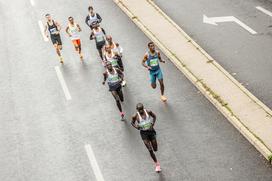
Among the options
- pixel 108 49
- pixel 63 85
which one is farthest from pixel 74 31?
pixel 108 49

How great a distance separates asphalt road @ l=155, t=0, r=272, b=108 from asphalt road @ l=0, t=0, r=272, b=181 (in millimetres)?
1947

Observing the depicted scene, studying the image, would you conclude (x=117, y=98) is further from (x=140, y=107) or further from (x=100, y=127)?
(x=140, y=107)

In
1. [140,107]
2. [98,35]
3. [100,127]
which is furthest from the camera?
[98,35]

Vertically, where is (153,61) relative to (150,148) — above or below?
above

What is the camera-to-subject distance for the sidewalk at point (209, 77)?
15062 mm

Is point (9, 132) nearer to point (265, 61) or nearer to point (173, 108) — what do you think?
point (173, 108)

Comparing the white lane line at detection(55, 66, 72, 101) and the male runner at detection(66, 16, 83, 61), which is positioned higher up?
the male runner at detection(66, 16, 83, 61)

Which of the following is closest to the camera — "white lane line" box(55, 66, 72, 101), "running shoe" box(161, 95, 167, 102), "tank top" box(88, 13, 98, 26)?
"running shoe" box(161, 95, 167, 102)

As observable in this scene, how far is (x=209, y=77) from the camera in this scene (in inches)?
708

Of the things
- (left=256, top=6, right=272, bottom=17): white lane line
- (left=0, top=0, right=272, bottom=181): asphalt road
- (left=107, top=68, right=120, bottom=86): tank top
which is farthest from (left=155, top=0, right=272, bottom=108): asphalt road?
(left=107, top=68, right=120, bottom=86): tank top

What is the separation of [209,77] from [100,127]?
14.1 ft

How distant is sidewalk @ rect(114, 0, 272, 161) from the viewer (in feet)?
49.4

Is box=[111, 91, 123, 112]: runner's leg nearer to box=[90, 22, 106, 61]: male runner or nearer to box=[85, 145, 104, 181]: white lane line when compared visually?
box=[85, 145, 104, 181]: white lane line

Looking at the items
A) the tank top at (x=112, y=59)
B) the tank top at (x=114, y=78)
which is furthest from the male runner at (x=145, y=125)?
the tank top at (x=112, y=59)
